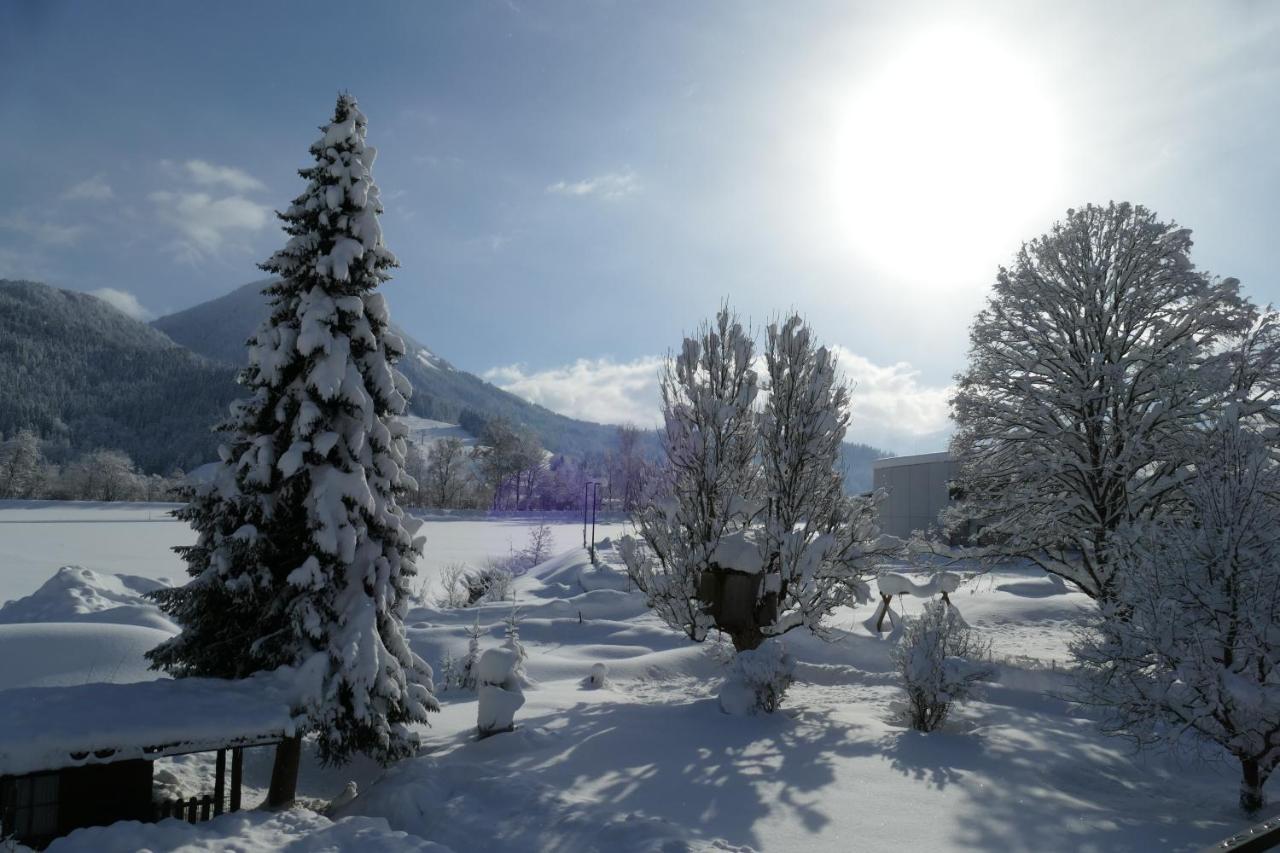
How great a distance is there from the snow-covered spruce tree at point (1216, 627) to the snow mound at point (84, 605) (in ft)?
55.7

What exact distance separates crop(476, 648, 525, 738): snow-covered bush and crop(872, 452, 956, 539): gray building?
2820cm

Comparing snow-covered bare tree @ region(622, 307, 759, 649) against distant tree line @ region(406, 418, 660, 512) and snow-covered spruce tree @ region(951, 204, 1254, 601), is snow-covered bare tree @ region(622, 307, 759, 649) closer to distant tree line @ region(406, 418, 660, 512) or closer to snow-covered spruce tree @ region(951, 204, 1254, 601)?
snow-covered spruce tree @ region(951, 204, 1254, 601)

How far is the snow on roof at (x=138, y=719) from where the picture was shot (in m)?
6.85

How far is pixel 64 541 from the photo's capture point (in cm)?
3997

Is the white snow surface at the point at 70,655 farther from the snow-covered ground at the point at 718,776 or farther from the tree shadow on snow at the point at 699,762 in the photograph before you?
the tree shadow on snow at the point at 699,762

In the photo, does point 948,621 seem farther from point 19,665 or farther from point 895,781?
point 19,665

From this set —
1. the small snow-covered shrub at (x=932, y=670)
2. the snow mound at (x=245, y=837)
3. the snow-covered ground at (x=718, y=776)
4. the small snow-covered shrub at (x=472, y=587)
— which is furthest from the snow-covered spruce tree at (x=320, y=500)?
the small snow-covered shrub at (x=472, y=587)

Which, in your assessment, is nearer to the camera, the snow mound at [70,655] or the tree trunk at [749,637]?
the snow mound at [70,655]

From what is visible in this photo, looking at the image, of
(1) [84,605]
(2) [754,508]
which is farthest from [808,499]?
(1) [84,605]

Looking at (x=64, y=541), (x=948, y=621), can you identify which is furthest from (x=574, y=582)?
(x=64, y=541)

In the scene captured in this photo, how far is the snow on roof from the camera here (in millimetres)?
6852

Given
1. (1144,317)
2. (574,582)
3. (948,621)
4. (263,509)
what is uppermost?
(1144,317)

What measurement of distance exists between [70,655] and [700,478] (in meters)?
10.5

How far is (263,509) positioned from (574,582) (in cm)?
2385
